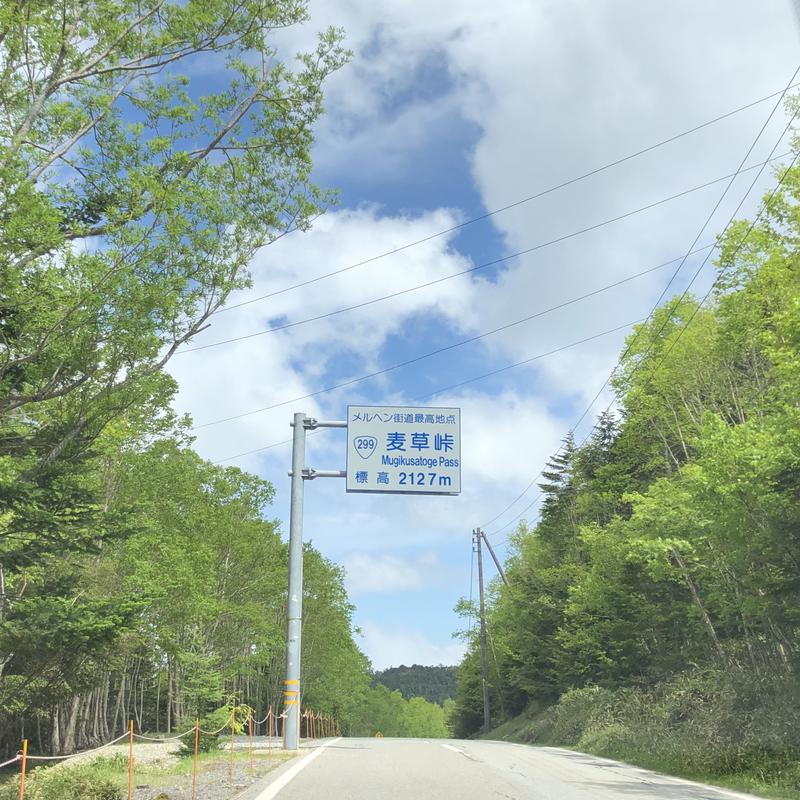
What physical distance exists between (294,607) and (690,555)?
1263cm

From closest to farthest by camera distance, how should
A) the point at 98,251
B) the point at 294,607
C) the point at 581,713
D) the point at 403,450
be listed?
the point at 98,251, the point at 294,607, the point at 403,450, the point at 581,713

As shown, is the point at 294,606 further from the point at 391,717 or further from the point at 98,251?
the point at 391,717

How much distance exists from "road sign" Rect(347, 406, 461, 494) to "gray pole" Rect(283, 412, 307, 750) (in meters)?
1.29

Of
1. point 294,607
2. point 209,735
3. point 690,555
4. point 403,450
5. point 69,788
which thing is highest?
point 403,450

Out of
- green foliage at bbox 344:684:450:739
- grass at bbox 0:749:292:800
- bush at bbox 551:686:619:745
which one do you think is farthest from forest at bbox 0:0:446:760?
green foliage at bbox 344:684:450:739

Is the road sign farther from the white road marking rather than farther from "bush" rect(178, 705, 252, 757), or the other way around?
"bush" rect(178, 705, 252, 757)

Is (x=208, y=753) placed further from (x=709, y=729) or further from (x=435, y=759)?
(x=709, y=729)

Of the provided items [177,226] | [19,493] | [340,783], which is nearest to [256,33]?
[177,226]

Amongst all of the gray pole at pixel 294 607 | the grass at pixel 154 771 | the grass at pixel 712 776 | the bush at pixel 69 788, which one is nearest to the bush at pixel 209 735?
the grass at pixel 154 771

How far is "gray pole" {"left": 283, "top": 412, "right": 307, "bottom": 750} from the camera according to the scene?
56.3 ft

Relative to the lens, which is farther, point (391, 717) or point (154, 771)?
point (391, 717)

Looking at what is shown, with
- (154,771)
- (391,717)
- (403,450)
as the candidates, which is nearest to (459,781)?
(403,450)

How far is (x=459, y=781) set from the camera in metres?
10.3

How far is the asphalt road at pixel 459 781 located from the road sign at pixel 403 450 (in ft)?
20.2
